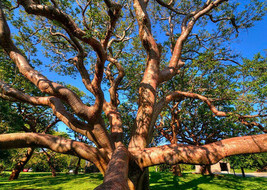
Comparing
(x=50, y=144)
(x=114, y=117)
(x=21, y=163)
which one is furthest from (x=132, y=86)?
(x=21, y=163)

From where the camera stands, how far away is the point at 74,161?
35.1 m

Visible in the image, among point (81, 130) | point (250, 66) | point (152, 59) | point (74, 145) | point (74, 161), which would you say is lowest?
point (74, 161)

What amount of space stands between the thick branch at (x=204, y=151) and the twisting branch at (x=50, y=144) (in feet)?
3.80

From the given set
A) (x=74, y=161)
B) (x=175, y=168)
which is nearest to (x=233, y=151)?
(x=175, y=168)

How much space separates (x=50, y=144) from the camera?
3502 millimetres

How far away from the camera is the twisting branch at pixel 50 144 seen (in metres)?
3.22

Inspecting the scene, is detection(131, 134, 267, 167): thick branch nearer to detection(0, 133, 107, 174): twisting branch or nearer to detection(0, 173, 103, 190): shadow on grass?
detection(0, 133, 107, 174): twisting branch

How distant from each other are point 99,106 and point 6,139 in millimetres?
2311

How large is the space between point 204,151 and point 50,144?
3855mm

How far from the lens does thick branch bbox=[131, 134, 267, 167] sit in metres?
2.70

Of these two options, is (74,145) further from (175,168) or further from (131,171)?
(175,168)

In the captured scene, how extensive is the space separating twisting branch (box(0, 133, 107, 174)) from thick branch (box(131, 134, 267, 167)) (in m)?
1.16

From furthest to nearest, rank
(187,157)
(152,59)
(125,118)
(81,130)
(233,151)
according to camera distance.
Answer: (125,118)
(152,59)
(81,130)
(187,157)
(233,151)

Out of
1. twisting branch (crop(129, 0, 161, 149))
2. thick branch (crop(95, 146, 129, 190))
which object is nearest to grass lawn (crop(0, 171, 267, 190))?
twisting branch (crop(129, 0, 161, 149))
